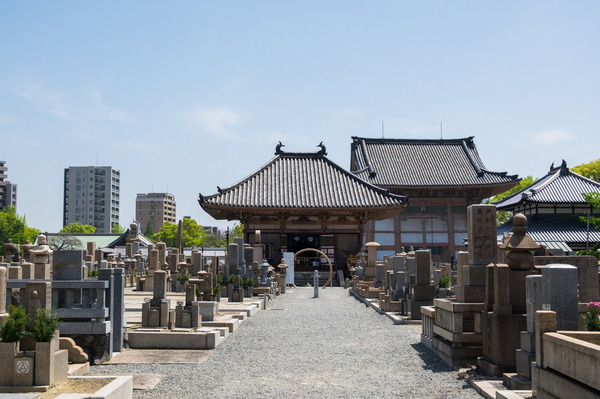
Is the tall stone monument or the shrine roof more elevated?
the shrine roof

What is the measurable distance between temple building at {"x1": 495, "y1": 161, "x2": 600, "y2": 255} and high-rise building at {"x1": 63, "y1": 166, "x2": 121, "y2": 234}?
343 feet

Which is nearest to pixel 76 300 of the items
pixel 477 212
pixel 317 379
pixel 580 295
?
pixel 317 379

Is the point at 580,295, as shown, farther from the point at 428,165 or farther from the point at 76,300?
the point at 428,165

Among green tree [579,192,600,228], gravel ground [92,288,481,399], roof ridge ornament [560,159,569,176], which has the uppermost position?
roof ridge ornament [560,159,569,176]

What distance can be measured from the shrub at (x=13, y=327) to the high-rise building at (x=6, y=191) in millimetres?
115535

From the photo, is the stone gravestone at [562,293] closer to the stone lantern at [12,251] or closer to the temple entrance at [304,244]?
the stone lantern at [12,251]

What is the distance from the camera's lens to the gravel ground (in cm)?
729

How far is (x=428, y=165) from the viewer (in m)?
43.2

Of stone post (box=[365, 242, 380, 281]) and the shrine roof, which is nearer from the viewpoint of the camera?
stone post (box=[365, 242, 380, 281])

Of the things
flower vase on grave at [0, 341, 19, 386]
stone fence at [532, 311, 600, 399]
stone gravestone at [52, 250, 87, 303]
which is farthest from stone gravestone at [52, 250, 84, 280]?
stone fence at [532, 311, 600, 399]

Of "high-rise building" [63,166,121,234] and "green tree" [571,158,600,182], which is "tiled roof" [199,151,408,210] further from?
"high-rise building" [63,166,121,234]

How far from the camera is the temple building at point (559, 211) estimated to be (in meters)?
32.0

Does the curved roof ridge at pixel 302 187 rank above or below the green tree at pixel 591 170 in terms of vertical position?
below

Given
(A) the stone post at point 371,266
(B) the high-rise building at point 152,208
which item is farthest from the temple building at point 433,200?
(B) the high-rise building at point 152,208
